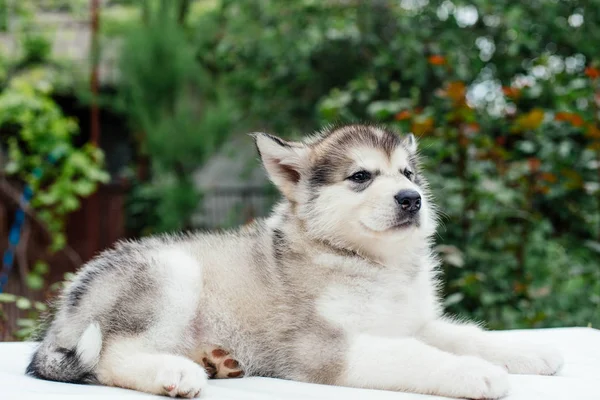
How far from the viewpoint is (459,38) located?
842cm

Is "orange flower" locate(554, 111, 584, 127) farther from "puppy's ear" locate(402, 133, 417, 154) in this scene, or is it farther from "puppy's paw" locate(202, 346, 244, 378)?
"puppy's paw" locate(202, 346, 244, 378)

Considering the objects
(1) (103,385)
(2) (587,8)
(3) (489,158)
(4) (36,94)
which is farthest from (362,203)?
(4) (36,94)

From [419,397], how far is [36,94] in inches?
319

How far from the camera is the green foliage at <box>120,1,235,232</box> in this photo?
11.2 m

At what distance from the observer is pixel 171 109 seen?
38.1 feet

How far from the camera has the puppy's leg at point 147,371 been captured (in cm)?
248

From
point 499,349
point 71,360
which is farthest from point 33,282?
point 499,349

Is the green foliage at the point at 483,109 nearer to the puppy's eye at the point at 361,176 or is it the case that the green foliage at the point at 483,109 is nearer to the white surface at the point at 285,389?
the puppy's eye at the point at 361,176

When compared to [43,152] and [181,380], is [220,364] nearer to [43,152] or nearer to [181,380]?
[181,380]

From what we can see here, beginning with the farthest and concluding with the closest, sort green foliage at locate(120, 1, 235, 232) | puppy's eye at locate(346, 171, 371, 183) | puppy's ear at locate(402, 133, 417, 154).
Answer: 1. green foliage at locate(120, 1, 235, 232)
2. puppy's ear at locate(402, 133, 417, 154)
3. puppy's eye at locate(346, 171, 371, 183)

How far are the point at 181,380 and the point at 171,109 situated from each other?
9.54 m

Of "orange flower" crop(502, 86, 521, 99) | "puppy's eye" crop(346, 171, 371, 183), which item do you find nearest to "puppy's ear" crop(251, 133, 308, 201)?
"puppy's eye" crop(346, 171, 371, 183)

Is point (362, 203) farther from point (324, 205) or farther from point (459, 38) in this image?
point (459, 38)

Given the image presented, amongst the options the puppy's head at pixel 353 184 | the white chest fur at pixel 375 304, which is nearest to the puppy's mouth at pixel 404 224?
the puppy's head at pixel 353 184
